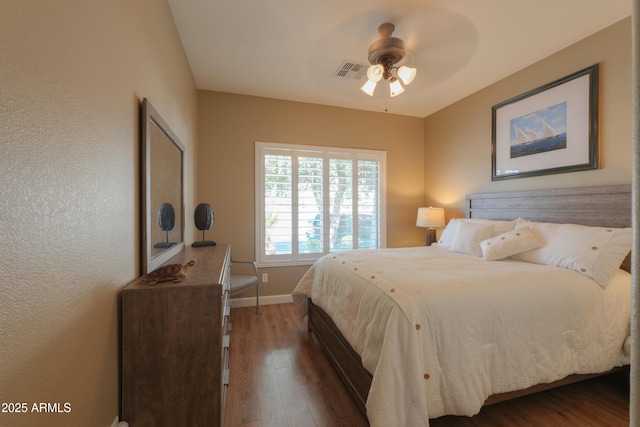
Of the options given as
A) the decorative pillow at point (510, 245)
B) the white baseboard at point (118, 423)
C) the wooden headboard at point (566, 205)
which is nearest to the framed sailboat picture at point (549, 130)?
the wooden headboard at point (566, 205)

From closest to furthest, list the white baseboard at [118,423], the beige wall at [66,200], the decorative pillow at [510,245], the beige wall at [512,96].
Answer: the beige wall at [66,200], the white baseboard at [118,423], the beige wall at [512,96], the decorative pillow at [510,245]

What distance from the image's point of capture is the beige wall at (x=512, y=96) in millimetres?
2115

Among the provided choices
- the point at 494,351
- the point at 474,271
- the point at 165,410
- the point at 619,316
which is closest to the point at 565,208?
the point at 619,316

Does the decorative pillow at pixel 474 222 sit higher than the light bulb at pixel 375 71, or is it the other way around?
the light bulb at pixel 375 71

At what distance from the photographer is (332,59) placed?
8.68ft

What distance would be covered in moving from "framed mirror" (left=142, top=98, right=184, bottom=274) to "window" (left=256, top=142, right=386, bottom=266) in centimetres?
137

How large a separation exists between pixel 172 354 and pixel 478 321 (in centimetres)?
154

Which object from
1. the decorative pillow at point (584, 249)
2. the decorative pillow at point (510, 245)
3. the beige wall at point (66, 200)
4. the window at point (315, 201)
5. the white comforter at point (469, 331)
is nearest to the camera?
the beige wall at point (66, 200)

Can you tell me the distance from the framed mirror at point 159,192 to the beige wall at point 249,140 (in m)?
1.14

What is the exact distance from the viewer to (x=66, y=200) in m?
0.81

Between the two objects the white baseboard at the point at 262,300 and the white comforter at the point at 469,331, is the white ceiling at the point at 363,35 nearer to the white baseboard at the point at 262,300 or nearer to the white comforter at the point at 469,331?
the white comforter at the point at 469,331

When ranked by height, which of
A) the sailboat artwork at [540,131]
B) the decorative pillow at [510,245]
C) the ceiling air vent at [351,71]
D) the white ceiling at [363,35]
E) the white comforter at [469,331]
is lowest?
the white comforter at [469,331]

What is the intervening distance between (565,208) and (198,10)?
3510mm

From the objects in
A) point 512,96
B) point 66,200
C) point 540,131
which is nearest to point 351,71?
point 512,96
